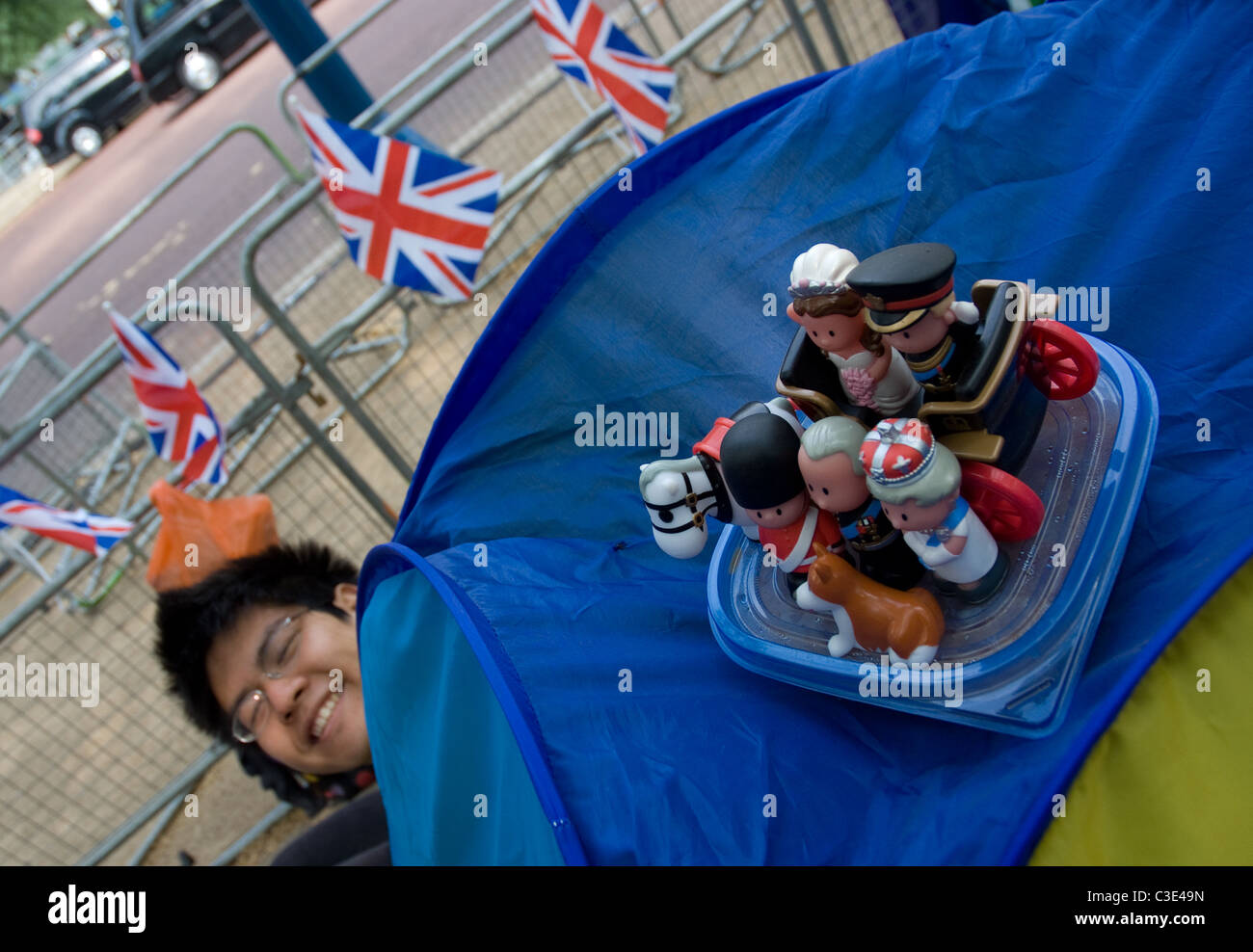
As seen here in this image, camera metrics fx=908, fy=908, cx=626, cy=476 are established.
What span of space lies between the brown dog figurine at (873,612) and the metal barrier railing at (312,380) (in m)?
2.16

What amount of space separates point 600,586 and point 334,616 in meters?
0.87

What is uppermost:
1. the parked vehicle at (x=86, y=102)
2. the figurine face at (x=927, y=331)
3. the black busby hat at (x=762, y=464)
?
the parked vehicle at (x=86, y=102)

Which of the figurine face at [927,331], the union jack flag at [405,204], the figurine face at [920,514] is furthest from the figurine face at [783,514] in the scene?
the union jack flag at [405,204]

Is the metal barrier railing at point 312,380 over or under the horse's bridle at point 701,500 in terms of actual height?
under

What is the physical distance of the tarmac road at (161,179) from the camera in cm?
779

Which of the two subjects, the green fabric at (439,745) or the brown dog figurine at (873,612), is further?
the green fabric at (439,745)

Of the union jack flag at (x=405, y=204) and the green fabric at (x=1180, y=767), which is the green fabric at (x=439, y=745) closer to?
the green fabric at (x=1180, y=767)

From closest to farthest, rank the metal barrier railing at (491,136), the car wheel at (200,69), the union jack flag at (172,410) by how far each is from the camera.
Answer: the union jack flag at (172,410)
the metal barrier railing at (491,136)
the car wheel at (200,69)

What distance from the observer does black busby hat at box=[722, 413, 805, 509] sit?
1.22m

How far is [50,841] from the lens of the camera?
3195 millimetres

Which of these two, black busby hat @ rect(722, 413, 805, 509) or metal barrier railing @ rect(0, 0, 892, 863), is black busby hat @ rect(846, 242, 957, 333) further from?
metal barrier railing @ rect(0, 0, 892, 863)

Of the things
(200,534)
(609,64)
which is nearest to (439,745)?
(200,534)

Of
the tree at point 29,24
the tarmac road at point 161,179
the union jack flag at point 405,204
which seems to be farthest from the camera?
the tree at point 29,24
